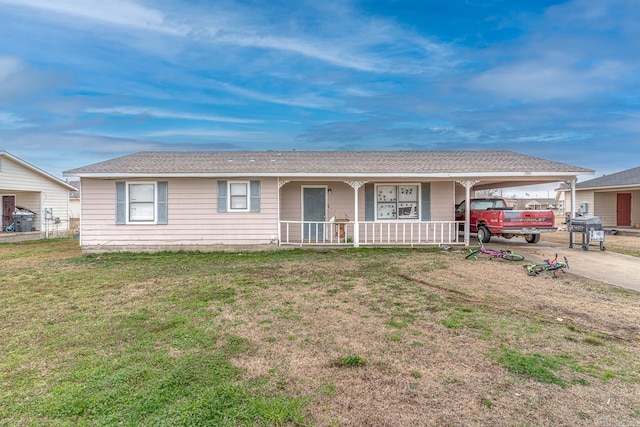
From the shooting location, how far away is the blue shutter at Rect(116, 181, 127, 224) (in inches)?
440

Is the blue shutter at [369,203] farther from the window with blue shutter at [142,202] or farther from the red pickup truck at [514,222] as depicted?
the window with blue shutter at [142,202]

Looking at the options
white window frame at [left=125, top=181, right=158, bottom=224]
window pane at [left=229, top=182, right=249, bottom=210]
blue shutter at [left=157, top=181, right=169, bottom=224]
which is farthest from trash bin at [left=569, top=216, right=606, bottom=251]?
white window frame at [left=125, top=181, right=158, bottom=224]

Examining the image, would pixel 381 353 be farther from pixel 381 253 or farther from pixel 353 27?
pixel 353 27

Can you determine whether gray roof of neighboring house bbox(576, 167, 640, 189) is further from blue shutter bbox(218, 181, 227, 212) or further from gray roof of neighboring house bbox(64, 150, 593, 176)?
blue shutter bbox(218, 181, 227, 212)

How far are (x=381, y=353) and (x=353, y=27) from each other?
42.1 ft

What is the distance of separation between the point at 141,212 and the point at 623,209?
28.1m

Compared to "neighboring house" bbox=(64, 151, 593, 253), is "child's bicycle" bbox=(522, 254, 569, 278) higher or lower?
lower

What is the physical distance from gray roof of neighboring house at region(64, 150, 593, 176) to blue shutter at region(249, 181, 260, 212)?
533 mm

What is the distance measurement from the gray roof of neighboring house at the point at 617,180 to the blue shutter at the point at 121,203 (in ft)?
81.5

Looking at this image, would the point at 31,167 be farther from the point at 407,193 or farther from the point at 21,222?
the point at 407,193

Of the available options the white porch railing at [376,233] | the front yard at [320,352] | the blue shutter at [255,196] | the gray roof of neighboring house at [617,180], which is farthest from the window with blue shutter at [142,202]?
the gray roof of neighboring house at [617,180]

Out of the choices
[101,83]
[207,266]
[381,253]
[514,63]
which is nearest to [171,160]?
[207,266]

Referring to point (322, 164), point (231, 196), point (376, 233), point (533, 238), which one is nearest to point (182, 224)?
point (231, 196)

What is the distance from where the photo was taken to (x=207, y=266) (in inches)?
341
